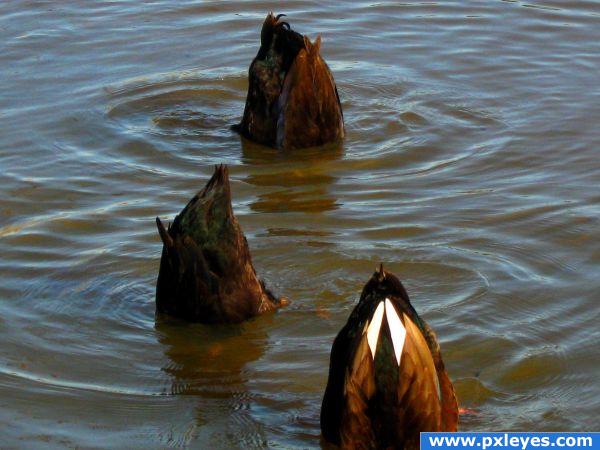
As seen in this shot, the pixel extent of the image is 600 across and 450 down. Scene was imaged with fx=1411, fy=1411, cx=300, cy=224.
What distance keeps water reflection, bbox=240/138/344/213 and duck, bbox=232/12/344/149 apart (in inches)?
3.7

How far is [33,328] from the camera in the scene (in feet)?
22.4

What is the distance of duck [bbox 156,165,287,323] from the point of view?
666 centimetres

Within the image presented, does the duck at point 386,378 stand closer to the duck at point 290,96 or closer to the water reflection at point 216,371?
the water reflection at point 216,371

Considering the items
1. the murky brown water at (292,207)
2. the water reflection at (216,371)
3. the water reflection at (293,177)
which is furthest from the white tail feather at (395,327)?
the water reflection at (293,177)

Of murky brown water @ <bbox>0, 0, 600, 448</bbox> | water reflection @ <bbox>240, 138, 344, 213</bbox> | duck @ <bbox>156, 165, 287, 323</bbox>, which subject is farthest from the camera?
water reflection @ <bbox>240, 138, 344, 213</bbox>

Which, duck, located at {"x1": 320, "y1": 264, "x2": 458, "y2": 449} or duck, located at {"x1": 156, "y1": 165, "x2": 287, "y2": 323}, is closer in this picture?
duck, located at {"x1": 320, "y1": 264, "x2": 458, "y2": 449}

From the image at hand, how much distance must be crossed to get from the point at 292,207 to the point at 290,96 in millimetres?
1355

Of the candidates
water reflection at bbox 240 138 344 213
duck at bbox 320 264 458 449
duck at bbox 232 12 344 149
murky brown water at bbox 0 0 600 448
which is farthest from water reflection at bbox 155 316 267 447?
duck at bbox 232 12 344 149

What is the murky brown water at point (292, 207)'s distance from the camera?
Answer: 6137mm

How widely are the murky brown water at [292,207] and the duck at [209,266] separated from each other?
10 centimetres

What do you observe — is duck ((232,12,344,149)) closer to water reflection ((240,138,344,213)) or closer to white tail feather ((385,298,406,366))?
water reflection ((240,138,344,213))

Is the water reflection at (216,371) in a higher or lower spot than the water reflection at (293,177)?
lower

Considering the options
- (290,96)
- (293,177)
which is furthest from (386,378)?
(290,96)

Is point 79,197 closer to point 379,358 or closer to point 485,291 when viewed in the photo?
point 485,291
